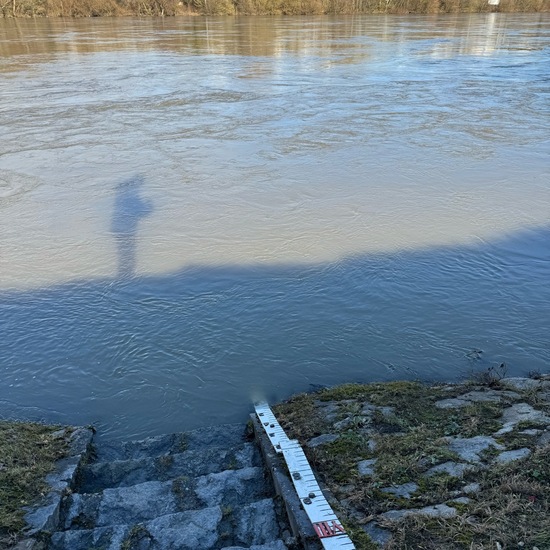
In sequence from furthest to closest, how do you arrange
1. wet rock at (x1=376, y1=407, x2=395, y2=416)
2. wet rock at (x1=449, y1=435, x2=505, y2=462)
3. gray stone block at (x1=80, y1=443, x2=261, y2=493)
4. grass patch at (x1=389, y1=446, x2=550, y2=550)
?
wet rock at (x1=376, y1=407, x2=395, y2=416), gray stone block at (x1=80, y1=443, x2=261, y2=493), wet rock at (x1=449, y1=435, x2=505, y2=462), grass patch at (x1=389, y1=446, x2=550, y2=550)

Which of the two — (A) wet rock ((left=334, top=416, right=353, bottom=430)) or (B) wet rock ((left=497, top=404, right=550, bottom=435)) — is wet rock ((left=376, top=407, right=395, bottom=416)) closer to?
(A) wet rock ((left=334, top=416, right=353, bottom=430))

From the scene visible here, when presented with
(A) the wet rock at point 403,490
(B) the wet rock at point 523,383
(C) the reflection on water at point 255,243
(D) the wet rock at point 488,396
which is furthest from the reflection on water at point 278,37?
(A) the wet rock at point 403,490

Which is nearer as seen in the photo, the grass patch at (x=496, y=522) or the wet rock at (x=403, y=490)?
the grass patch at (x=496, y=522)

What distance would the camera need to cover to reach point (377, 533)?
224cm

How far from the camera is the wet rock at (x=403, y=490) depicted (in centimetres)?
248

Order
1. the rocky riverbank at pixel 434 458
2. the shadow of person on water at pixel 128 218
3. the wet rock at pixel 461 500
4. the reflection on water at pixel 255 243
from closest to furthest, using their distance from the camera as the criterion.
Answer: the rocky riverbank at pixel 434 458 → the wet rock at pixel 461 500 → the reflection on water at pixel 255 243 → the shadow of person on water at pixel 128 218

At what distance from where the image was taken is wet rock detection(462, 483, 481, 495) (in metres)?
2.43

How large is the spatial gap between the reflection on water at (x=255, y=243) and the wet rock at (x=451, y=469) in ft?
4.85

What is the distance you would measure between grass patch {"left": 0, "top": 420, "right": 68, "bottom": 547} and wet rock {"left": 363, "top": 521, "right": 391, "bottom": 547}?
1.53 meters

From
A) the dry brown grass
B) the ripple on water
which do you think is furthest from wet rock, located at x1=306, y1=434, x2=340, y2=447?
the dry brown grass

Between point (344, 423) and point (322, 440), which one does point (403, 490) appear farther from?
point (344, 423)

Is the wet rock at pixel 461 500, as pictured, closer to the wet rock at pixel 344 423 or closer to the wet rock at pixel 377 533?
the wet rock at pixel 377 533

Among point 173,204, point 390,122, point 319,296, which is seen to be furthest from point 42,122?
point 319,296

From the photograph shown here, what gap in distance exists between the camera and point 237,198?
743 cm
